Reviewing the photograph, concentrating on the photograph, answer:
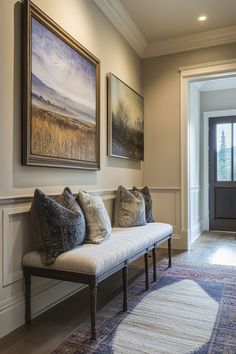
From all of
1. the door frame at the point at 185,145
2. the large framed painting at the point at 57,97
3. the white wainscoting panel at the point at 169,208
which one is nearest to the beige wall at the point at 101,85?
the large framed painting at the point at 57,97

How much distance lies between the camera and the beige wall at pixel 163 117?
4.55 m

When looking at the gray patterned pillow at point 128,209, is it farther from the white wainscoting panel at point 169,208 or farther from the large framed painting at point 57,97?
the white wainscoting panel at point 169,208

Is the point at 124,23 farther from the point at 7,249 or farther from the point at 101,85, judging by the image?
the point at 7,249

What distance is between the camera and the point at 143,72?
4758 millimetres

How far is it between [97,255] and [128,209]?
1387mm

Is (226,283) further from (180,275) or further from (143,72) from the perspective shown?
(143,72)

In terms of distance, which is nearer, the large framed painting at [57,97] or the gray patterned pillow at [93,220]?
the large framed painting at [57,97]

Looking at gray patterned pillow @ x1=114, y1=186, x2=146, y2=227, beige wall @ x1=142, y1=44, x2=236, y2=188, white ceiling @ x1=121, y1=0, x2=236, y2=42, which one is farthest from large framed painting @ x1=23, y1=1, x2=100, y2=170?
beige wall @ x1=142, y1=44, x2=236, y2=188

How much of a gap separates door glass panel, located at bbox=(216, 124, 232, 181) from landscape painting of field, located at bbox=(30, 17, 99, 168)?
3665mm

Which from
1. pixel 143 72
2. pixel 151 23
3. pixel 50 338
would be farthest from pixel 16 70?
pixel 143 72

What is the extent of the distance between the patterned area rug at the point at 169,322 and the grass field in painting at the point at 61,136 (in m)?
1.30

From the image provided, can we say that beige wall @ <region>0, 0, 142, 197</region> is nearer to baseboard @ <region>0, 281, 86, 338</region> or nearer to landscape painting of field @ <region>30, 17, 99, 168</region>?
landscape painting of field @ <region>30, 17, 99, 168</region>

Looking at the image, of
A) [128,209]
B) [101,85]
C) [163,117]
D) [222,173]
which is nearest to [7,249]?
[128,209]

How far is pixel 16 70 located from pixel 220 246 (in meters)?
3.86
